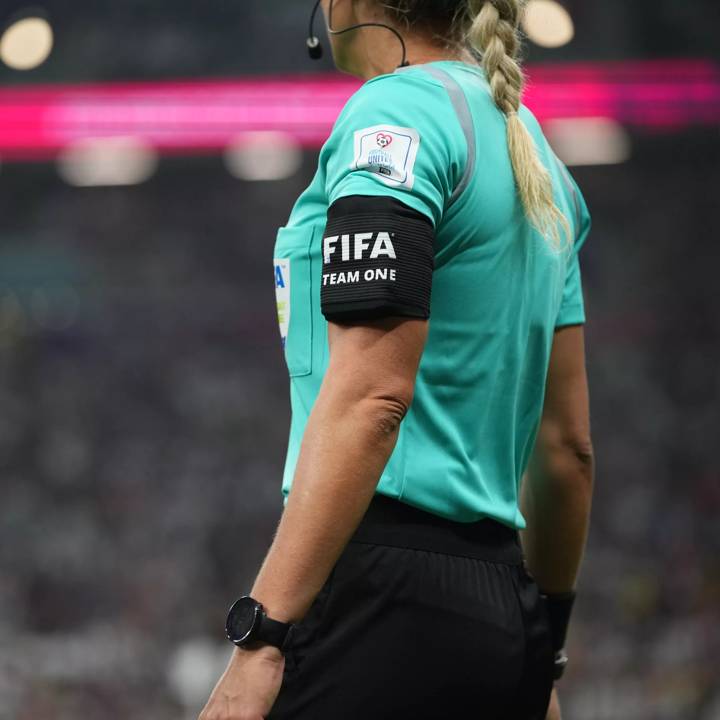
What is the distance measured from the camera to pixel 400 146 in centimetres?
102

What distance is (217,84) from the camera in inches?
289

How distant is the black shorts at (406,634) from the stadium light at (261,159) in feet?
23.8

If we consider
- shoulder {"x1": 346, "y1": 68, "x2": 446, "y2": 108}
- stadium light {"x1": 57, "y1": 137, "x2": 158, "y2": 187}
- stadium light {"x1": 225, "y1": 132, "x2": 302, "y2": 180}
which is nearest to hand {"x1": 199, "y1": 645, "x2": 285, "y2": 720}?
shoulder {"x1": 346, "y1": 68, "x2": 446, "y2": 108}

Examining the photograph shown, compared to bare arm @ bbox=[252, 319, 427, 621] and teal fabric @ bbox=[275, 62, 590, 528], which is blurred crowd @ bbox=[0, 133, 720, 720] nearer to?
teal fabric @ bbox=[275, 62, 590, 528]

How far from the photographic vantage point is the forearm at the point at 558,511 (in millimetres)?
1359

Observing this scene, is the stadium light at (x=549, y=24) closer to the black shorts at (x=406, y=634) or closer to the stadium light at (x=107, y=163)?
the stadium light at (x=107, y=163)

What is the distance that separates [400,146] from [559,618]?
2.10 ft

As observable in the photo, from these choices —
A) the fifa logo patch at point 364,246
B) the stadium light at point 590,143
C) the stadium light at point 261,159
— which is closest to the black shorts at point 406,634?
the fifa logo patch at point 364,246

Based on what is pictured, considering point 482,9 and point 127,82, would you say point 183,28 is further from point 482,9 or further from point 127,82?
point 482,9

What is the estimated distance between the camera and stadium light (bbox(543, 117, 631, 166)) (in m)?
7.92

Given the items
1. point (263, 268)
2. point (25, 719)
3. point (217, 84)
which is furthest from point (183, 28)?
point (25, 719)

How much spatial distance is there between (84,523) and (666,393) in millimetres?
4675

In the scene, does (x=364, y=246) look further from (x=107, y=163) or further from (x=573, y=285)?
(x=107, y=163)

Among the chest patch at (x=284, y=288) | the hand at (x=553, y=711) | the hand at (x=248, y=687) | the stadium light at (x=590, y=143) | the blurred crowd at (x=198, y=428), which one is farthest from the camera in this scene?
the stadium light at (x=590, y=143)
